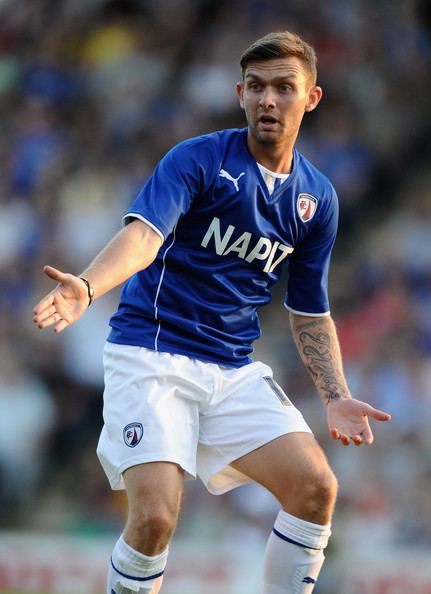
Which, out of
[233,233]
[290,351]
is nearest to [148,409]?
[233,233]

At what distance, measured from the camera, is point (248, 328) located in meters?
5.19

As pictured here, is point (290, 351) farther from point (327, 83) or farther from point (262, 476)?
point (262, 476)

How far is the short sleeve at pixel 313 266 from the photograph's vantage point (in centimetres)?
527

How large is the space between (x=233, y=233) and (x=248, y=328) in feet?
1.61

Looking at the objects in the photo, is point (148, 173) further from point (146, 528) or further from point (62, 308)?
point (62, 308)

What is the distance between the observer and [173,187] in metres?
4.73

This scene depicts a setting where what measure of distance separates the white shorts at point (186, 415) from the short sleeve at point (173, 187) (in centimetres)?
64

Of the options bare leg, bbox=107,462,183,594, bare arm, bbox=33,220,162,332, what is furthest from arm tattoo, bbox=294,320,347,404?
bare arm, bbox=33,220,162,332

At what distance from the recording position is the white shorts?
4.71 meters

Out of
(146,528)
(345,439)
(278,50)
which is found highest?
(278,50)

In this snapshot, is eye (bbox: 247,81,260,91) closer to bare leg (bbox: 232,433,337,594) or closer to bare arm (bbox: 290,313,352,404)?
bare arm (bbox: 290,313,352,404)

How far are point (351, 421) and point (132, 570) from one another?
113 cm

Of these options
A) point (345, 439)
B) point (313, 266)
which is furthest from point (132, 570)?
point (313, 266)

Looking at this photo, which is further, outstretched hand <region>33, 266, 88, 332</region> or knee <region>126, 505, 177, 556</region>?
knee <region>126, 505, 177, 556</region>
